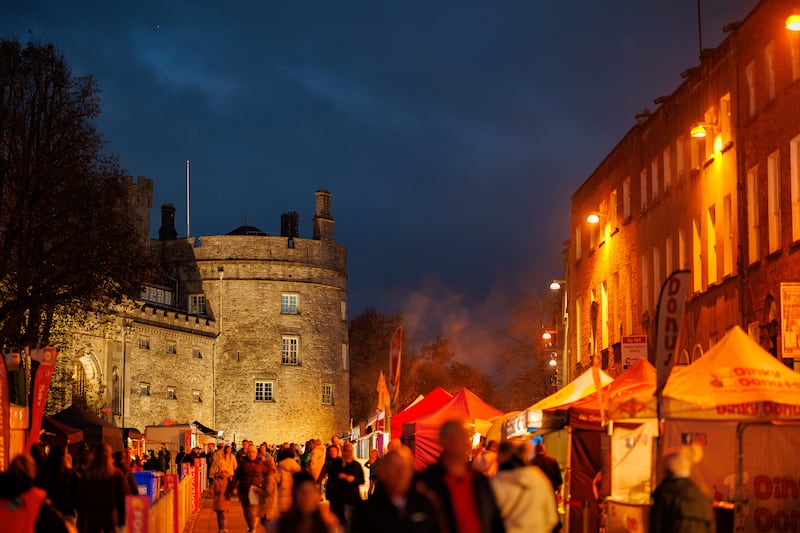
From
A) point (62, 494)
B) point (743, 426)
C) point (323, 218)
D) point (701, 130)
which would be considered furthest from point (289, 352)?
point (743, 426)

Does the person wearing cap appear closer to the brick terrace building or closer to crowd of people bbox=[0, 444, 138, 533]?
crowd of people bbox=[0, 444, 138, 533]

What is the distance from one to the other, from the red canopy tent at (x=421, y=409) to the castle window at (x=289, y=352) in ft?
143

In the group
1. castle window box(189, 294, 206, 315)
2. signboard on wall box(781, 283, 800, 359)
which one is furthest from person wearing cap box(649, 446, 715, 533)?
castle window box(189, 294, 206, 315)

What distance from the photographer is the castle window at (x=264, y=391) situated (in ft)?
251

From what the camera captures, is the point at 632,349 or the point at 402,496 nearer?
the point at 402,496

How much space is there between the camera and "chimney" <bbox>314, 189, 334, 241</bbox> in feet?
267

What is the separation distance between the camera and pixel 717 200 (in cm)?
2847

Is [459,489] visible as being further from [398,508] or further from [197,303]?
[197,303]

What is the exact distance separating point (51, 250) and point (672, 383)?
67.7 ft

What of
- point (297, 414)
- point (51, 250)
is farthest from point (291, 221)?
point (51, 250)

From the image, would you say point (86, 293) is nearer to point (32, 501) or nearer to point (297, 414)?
point (32, 501)

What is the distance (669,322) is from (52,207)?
22279mm

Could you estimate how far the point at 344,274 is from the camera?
269 ft

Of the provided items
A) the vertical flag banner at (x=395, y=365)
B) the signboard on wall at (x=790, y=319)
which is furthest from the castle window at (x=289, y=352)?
the signboard on wall at (x=790, y=319)
